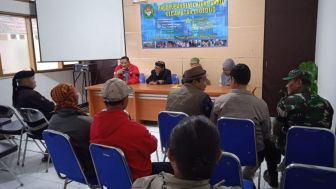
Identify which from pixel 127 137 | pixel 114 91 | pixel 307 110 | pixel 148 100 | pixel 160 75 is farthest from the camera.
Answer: pixel 160 75

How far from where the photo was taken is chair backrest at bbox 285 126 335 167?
182 cm

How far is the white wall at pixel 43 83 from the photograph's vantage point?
15.1ft

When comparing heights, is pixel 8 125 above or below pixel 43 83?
below

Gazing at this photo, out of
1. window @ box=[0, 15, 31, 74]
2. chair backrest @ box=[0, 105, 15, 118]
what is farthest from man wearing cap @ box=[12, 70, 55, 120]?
window @ box=[0, 15, 31, 74]

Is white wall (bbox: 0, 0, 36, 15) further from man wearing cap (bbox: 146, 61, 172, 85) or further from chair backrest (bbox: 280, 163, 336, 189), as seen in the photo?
chair backrest (bbox: 280, 163, 336, 189)

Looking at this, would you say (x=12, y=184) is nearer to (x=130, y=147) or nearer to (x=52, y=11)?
(x=130, y=147)

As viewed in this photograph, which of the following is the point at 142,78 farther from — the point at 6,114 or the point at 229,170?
the point at 229,170

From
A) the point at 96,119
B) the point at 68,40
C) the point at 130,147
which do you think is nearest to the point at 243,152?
the point at 130,147

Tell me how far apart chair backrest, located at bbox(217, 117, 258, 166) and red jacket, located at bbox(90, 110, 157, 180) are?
71 cm

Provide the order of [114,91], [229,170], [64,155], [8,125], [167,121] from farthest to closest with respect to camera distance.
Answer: [8,125] → [167,121] → [64,155] → [114,91] → [229,170]

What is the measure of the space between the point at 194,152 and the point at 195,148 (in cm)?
1

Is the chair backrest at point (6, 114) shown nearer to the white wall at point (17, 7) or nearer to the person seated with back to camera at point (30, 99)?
the person seated with back to camera at point (30, 99)

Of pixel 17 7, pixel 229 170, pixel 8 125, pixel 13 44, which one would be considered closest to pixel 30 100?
pixel 8 125

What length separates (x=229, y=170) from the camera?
1372 mm
